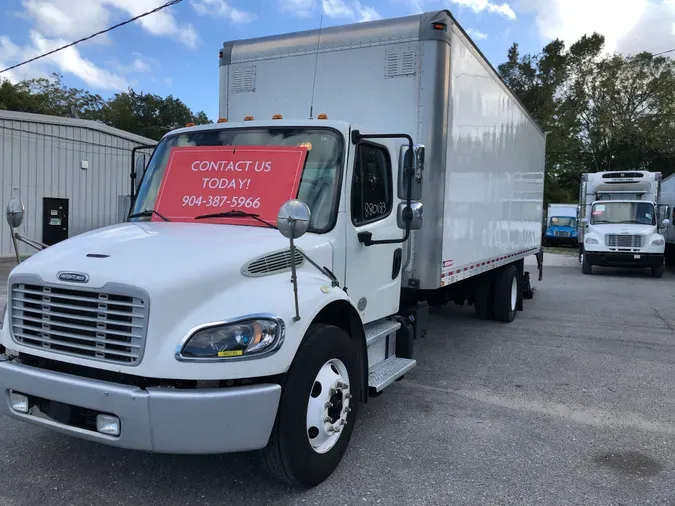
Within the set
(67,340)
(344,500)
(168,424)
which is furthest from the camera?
(344,500)

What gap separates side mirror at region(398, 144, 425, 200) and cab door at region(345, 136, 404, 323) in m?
0.25

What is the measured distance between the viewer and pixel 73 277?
9.96 feet

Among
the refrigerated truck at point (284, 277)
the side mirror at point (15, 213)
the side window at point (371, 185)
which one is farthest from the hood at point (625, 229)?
the side mirror at point (15, 213)

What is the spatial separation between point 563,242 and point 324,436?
3559cm

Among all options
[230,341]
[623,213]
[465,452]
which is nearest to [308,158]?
[230,341]

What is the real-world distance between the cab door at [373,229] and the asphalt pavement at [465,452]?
1039 millimetres

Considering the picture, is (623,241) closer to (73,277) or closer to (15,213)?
(15,213)

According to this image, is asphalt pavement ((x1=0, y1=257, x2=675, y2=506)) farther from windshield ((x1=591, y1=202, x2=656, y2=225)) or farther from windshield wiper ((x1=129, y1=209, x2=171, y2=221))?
windshield ((x1=591, y1=202, x2=656, y2=225))

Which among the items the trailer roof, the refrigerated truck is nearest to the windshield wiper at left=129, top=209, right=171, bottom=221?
the refrigerated truck

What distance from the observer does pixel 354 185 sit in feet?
13.6

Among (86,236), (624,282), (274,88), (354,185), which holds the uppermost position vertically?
(274,88)

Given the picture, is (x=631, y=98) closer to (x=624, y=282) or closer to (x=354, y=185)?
(x=624, y=282)

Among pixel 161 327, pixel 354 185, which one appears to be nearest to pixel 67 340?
pixel 161 327

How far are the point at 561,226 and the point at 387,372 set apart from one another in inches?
1342
